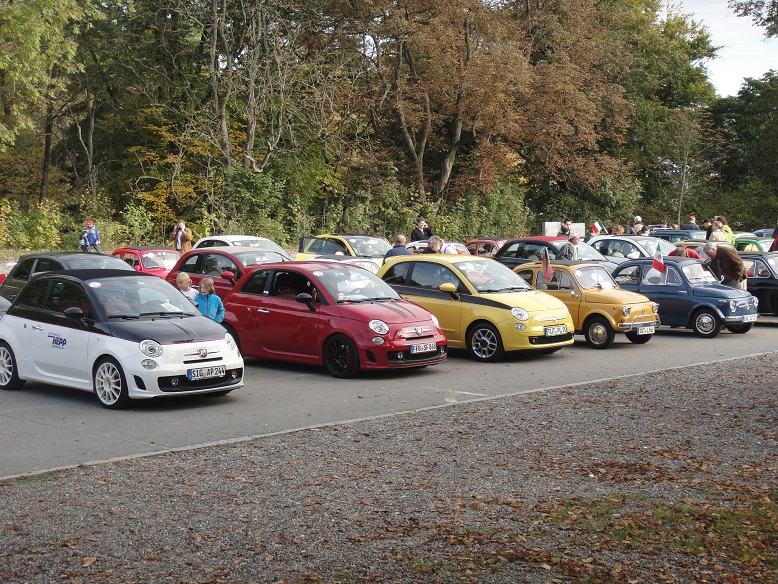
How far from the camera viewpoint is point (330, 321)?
15.2 metres

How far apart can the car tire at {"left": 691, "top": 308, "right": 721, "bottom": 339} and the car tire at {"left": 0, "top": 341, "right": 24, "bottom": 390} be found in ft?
45.0

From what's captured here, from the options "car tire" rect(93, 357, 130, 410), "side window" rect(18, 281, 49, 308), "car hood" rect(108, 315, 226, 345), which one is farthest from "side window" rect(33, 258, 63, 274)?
"car tire" rect(93, 357, 130, 410)

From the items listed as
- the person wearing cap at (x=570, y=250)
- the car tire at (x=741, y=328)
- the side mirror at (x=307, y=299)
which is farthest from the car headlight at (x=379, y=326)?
the person wearing cap at (x=570, y=250)

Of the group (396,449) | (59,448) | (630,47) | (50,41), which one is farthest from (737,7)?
(630,47)

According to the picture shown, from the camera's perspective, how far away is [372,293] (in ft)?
52.3

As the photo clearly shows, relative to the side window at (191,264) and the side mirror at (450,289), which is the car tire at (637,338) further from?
the side window at (191,264)

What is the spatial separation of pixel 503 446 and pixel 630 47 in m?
53.8

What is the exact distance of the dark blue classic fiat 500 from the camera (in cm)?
2091

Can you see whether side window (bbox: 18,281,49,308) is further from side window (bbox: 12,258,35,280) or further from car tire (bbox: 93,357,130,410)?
side window (bbox: 12,258,35,280)

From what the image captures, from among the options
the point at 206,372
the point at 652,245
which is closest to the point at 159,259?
the point at 652,245

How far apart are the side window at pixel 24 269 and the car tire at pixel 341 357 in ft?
25.1

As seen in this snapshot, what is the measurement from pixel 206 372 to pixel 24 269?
911 cm

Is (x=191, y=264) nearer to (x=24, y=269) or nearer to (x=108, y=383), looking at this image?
(x=24, y=269)

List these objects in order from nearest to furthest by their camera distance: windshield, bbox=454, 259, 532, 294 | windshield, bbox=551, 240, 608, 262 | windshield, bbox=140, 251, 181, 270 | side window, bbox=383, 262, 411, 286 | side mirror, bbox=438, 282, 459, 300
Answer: side mirror, bbox=438, 282, 459, 300
windshield, bbox=454, 259, 532, 294
side window, bbox=383, 262, 411, 286
windshield, bbox=140, 251, 181, 270
windshield, bbox=551, 240, 608, 262
